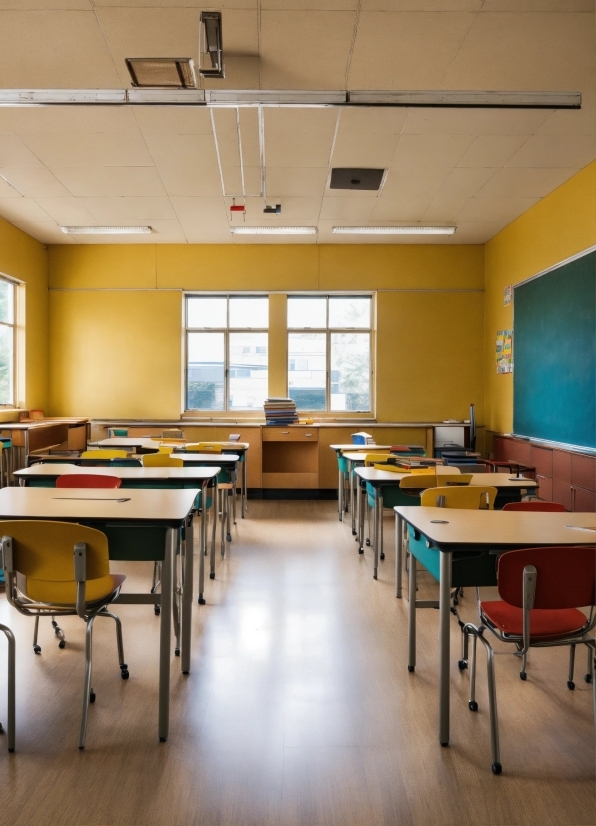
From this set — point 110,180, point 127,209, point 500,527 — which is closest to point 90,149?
point 110,180

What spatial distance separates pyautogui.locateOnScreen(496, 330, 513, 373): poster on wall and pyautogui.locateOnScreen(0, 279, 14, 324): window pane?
21.6 ft

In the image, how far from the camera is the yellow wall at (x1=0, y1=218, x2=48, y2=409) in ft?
26.2

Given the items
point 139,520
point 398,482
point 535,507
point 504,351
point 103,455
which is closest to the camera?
point 139,520

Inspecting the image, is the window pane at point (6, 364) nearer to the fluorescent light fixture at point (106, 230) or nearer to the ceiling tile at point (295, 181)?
the fluorescent light fixture at point (106, 230)

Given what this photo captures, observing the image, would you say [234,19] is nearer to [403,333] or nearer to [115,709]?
[115,709]

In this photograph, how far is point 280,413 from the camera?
842cm

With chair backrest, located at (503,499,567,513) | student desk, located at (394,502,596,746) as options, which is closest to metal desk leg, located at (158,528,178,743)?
student desk, located at (394,502,596,746)

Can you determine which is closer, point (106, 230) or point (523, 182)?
point (523, 182)

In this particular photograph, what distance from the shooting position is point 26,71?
167 inches

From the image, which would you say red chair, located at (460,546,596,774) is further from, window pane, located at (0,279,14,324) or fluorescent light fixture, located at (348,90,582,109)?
window pane, located at (0,279,14,324)

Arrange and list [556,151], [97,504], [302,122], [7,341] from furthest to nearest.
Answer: [7,341] → [556,151] → [302,122] → [97,504]

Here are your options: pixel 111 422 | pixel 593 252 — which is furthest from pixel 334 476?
pixel 593 252

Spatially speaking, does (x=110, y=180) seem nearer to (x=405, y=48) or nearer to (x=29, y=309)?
(x=29, y=309)

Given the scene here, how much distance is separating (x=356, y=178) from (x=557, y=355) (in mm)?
2791
